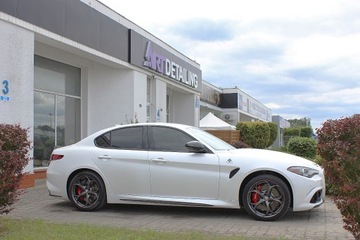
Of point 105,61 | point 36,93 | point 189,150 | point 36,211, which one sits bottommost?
point 36,211

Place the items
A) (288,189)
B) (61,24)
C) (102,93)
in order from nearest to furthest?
(288,189), (61,24), (102,93)

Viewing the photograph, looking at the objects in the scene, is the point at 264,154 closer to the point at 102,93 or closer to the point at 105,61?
the point at 105,61

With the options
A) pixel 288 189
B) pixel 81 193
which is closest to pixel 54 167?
pixel 81 193

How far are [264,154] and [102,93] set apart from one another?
9.83m

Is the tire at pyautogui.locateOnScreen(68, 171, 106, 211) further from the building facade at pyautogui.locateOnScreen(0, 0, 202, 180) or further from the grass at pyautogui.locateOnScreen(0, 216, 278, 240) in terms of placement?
the building facade at pyautogui.locateOnScreen(0, 0, 202, 180)

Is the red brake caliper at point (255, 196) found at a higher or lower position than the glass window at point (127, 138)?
lower

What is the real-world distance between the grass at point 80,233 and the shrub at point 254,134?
17265 millimetres

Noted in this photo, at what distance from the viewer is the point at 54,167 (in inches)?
307

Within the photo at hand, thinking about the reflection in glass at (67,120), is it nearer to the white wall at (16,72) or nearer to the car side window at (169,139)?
the white wall at (16,72)

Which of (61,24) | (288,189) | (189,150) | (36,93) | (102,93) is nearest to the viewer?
(288,189)

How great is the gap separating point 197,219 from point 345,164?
3.10 meters

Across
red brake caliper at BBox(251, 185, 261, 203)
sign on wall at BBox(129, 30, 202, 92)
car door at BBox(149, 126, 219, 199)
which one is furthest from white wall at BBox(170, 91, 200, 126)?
red brake caliper at BBox(251, 185, 261, 203)

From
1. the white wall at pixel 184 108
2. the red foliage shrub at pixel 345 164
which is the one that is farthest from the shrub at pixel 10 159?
the white wall at pixel 184 108

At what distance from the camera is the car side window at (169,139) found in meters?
7.29
